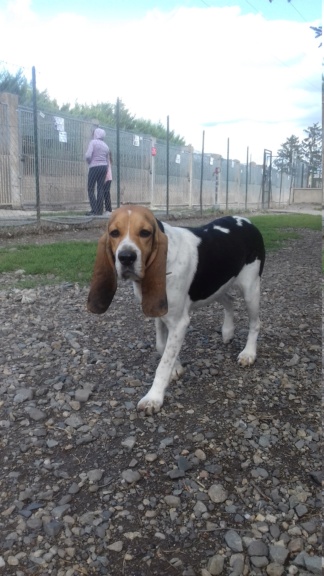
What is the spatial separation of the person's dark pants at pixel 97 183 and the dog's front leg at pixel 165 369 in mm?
8794

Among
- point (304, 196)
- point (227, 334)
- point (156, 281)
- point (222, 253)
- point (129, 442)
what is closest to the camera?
point (129, 442)

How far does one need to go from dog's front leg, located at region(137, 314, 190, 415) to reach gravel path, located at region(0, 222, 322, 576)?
72mm

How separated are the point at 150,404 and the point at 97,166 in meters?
9.25

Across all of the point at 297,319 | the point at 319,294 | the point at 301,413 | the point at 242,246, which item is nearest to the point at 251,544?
the point at 301,413

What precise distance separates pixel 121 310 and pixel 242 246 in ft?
5.26

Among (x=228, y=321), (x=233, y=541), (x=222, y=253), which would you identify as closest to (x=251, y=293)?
(x=228, y=321)

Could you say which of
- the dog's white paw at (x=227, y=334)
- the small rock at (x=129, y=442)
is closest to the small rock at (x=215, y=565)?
the small rock at (x=129, y=442)

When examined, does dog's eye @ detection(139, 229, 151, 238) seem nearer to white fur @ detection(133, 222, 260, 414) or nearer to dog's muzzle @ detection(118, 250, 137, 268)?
dog's muzzle @ detection(118, 250, 137, 268)

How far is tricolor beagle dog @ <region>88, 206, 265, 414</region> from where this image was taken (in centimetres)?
275

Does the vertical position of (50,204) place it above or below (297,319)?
above

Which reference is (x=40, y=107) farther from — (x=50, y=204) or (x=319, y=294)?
(x=319, y=294)

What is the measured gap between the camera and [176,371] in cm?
340

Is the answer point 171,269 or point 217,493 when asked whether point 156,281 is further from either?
point 217,493

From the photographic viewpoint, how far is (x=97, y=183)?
1159 cm
